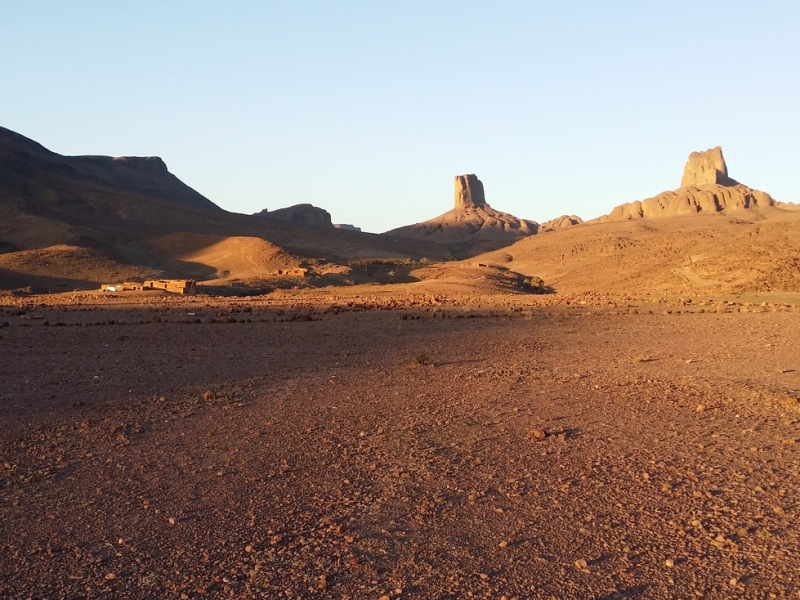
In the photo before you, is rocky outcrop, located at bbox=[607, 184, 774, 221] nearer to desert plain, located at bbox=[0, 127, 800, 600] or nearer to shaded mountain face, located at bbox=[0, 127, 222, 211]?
shaded mountain face, located at bbox=[0, 127, 222, 211]

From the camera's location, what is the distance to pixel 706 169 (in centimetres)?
14862

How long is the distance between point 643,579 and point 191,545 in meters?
3.36

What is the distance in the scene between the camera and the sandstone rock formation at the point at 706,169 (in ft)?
477

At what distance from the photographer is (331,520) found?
22.5ft

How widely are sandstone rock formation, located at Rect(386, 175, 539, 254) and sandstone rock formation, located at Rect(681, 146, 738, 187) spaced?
2970cm

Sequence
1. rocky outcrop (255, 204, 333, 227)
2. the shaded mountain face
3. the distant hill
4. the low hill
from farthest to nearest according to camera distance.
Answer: rocky outcrop (255, 204, 333, 227), the shaded mountain face, the distant hill, the low hill

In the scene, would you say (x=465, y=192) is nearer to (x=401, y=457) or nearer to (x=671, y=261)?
(x=671, y=261)

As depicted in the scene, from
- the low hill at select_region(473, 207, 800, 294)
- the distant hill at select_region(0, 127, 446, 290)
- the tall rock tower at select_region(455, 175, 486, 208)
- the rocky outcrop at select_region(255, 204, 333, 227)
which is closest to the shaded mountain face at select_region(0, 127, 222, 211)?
the distant hill at select_region(0, 127, 446, 290)

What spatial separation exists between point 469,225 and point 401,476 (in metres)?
149

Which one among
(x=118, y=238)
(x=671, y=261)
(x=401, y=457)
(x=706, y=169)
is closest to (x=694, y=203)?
(x=706, y=169)

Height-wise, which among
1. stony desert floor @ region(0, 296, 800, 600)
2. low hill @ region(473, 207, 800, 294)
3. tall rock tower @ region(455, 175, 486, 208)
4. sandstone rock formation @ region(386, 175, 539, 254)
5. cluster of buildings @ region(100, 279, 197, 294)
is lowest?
stony desert floor @ region(0, 296, 800, 600)

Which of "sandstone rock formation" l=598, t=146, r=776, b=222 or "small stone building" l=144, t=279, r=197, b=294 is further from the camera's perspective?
"sandstone rock formation" l=598, t=146, r=776, b=222

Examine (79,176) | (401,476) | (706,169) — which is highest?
(706,169)

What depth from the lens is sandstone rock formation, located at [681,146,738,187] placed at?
477ft
